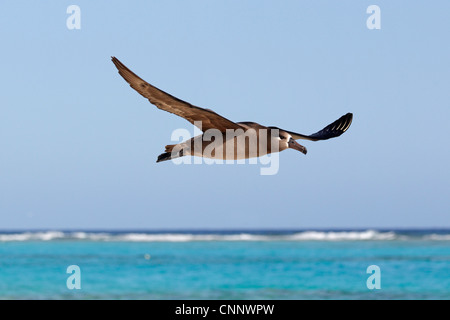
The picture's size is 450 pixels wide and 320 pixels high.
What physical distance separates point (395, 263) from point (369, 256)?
11.2ft

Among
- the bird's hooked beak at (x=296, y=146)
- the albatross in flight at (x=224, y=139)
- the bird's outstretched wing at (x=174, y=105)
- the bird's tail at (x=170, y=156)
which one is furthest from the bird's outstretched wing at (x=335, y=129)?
the bird's tail at (x=170, y=156)

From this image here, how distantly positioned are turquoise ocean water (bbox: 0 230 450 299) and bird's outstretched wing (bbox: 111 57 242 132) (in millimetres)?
13360

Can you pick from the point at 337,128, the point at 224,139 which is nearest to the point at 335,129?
the point at 337,128

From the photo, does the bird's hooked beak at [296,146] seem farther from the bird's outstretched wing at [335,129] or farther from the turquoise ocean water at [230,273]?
the turquoise ocean water at [230,273]

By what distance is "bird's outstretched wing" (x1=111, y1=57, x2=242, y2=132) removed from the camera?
7.61 m

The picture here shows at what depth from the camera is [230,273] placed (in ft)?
86.9

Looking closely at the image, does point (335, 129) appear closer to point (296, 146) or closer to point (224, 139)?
point (296, 146)

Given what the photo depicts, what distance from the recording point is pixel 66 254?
1419 inches

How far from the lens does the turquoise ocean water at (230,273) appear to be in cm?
2178

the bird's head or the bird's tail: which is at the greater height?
the bird's head

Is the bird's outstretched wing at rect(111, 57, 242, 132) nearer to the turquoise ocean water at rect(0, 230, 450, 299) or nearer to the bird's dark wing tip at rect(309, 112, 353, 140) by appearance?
the bird's dark wing tip at rect(309, 112, 353, 140)

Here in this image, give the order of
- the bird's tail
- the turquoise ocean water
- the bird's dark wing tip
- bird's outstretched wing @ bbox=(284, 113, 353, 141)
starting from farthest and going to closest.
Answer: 1. the turquoise ocean water
2. the bird's dark wing tip
3. bird's outstretched wing @ bbox=(284, 113, 353, 141)
4. the bird's tail

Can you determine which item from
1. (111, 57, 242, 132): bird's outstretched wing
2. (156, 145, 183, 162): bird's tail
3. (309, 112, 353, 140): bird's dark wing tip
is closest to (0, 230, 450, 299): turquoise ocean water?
(309, 112, 353, 140): bird's dark wing tip
